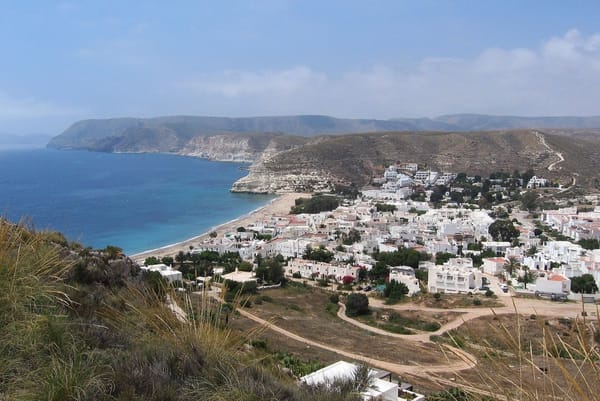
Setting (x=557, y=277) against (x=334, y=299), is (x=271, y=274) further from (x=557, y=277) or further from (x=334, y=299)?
(x=557, y=277)

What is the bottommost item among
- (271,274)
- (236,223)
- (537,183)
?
(236,223)

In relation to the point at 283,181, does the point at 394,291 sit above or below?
below

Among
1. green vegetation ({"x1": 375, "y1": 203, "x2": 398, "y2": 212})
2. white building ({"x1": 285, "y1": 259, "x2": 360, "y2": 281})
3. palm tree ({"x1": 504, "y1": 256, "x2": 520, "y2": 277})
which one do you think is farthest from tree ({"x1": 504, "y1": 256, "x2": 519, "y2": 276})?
green vegetation ({"x1": 375, "y1": 203, "x2": 398, "y2": 212})

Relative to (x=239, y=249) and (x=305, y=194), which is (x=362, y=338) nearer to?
(x=239, y=249)

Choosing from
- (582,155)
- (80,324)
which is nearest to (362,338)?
(80,324)

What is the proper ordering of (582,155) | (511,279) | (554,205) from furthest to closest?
(582,155) < (554,205) < (511,279)

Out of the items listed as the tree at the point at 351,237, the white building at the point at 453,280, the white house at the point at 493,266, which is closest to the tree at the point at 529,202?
the tree at the point at 351,237

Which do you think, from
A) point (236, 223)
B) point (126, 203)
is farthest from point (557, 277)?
point (126, 203)

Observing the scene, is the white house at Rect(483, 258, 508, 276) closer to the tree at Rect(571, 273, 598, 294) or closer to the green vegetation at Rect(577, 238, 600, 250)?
the tree at Rect(571, 273, 598, 294)
